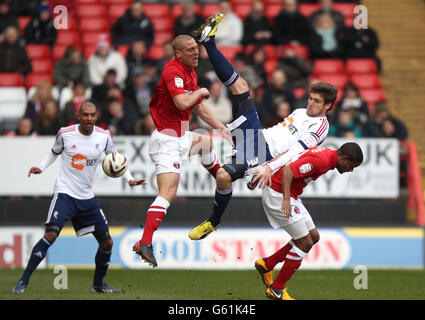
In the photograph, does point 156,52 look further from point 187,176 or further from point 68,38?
point 187,176

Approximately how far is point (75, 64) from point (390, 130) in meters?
5.85

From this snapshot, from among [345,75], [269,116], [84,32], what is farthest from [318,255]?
[84,32]

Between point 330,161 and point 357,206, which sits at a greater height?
point 330,161

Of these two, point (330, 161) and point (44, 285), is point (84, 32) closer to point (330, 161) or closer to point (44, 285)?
point (44, 285)

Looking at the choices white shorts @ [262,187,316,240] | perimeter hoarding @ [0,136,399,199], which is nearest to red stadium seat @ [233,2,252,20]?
perimeter hoarding @ [0,136,399,199]

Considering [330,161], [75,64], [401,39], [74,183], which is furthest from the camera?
[401,39]

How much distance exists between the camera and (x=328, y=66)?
55.7 ft

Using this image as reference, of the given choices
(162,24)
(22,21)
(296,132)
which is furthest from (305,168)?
(22,21)

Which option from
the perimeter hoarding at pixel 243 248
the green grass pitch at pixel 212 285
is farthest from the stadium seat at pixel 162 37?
the green grass pitch at pixel 212 285

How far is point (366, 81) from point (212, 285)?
7513 mm

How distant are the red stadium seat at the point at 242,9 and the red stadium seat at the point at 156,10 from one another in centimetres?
146

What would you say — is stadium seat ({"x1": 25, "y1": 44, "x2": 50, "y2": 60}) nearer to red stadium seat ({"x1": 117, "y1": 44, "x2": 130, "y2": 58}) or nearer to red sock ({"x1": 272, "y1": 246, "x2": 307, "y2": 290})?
red stadium seat ({"x1": 117, "y1": 44, "x2": 130, "y2": 58})

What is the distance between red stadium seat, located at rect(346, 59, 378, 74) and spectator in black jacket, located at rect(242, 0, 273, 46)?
188cm

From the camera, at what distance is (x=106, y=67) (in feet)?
51.5
